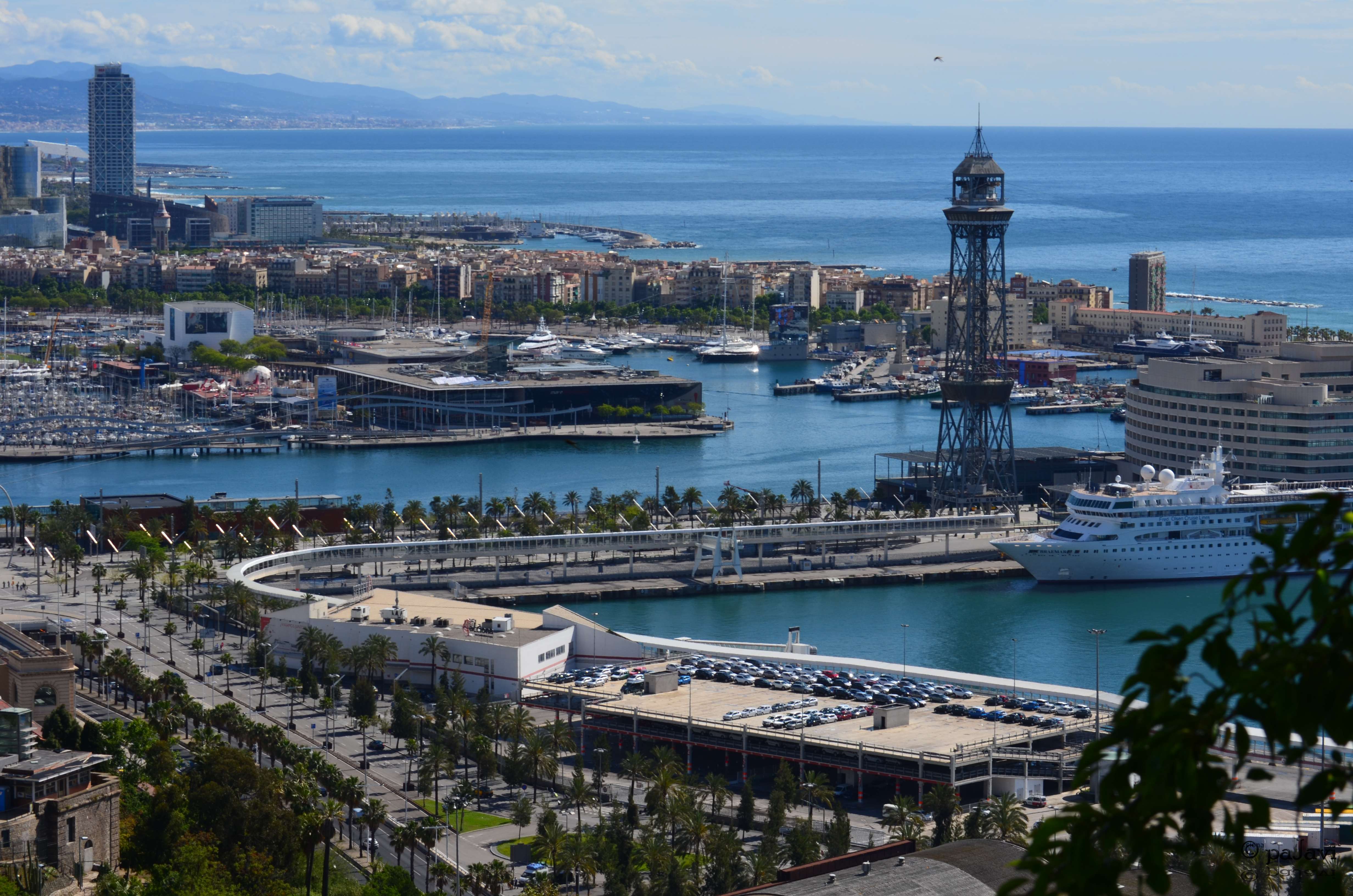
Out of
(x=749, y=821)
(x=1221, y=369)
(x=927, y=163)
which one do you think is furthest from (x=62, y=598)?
(x=927, y=163)

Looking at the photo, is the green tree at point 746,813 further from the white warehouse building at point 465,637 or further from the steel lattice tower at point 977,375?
the steel lattice tower at point 977,375

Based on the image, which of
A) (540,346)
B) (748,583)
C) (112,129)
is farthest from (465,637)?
(112,129)

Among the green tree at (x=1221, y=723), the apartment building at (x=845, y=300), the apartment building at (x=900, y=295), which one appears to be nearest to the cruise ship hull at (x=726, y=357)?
the apartment building at (x=845, y=300)

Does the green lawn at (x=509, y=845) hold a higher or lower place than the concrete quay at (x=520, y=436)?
lower

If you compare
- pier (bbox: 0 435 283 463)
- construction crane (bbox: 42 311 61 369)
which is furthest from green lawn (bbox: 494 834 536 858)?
construction crane (bbox: 42 311 61 369)

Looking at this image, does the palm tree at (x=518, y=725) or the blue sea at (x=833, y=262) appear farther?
the blue sea at (x=833, y=262)

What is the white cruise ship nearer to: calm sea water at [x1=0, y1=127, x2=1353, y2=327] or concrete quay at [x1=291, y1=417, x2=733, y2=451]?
concrete quay at [x1=291, y1=417, x2=733, y2=451]
